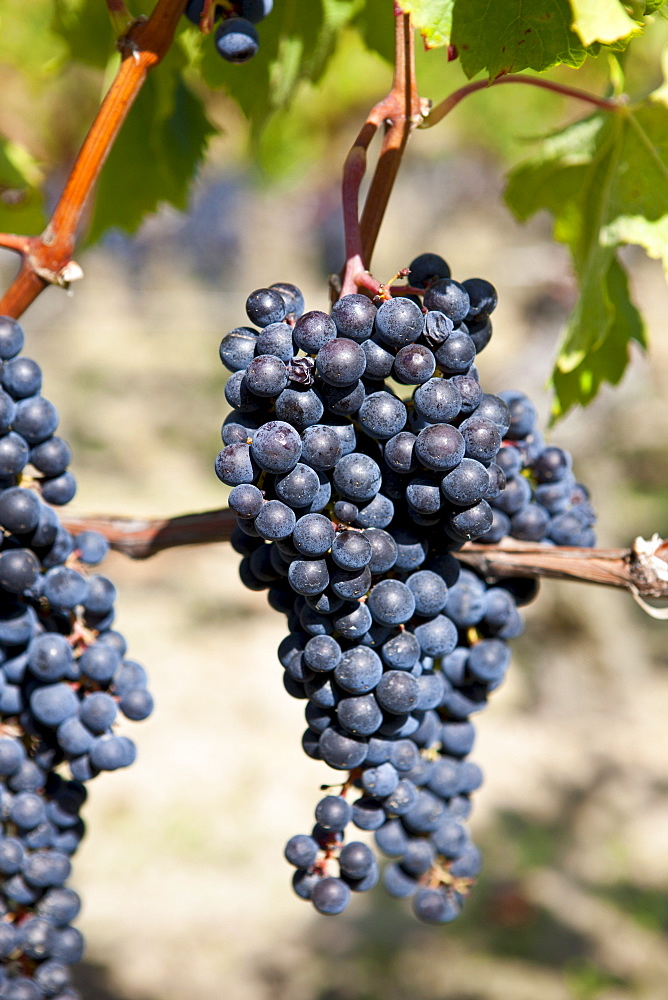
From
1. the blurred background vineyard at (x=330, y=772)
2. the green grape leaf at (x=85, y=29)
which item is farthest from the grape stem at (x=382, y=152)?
the green grape leaf at (x=85, y=29)

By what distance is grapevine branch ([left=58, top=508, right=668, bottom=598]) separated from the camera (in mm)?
828

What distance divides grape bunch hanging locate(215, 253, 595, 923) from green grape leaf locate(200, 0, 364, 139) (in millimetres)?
517

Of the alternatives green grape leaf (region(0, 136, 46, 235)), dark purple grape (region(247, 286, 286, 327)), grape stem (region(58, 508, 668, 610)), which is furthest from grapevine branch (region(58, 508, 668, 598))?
green grape leaf (region(0, 136, 46, 235))

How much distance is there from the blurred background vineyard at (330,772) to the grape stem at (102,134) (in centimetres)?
53

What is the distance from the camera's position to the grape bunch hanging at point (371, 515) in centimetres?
69

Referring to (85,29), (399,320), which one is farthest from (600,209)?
(85,29)

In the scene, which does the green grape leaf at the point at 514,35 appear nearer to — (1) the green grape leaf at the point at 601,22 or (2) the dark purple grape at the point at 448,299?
(1) the green grape leaf at the point at 601,22

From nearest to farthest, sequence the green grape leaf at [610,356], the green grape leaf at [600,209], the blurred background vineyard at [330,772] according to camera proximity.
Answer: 1. the green grape leaf at [600,209]
2. the green grape leaf at [610,356]
3. the blurred background vineyard at [330,772]

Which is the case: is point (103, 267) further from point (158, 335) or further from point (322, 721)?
point (322, 721)

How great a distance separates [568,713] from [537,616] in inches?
17.8

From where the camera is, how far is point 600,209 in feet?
3.76

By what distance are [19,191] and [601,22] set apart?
91 centimetres

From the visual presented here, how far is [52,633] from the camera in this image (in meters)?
0.89

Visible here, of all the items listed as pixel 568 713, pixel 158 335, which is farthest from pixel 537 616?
pixel 158 335
